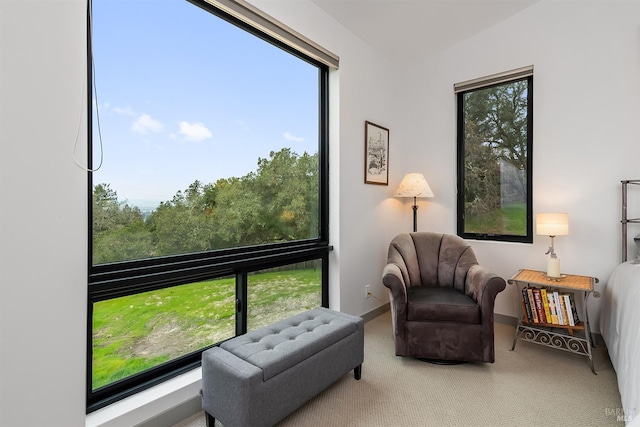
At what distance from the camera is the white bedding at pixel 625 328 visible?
4.76ft

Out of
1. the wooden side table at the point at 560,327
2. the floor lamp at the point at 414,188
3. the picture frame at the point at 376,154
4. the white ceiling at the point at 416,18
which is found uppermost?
the white ceiling at the point at 416,18

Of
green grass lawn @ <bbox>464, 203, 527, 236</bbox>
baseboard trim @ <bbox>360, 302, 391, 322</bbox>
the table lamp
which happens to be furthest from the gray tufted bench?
green grass lawn @ <bbox>464, 203, 527, 236</bbox>

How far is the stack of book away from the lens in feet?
7.66

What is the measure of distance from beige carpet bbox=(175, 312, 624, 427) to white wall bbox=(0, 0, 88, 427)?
72 centimetres

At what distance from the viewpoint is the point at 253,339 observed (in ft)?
5.69

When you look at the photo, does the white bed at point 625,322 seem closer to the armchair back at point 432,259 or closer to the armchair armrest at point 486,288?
the armchair armrest at point 486,288

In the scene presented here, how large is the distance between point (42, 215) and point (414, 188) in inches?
109

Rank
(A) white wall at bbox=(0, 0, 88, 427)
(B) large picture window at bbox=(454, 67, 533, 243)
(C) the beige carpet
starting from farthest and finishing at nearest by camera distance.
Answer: (B) large picture window at bbox=(454, 67, 533, 243) → (C) the beige carpet → (A) white wall at bbox=(0, 0, 88, 427)

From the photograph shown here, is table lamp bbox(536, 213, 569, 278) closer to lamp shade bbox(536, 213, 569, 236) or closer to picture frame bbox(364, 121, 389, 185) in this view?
lamp shade bbox(536, 213, 569, 236)

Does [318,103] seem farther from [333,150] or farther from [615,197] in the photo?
[615,197]

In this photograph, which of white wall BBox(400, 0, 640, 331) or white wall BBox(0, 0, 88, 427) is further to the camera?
white wall BBox(400, 0, 640, 331)

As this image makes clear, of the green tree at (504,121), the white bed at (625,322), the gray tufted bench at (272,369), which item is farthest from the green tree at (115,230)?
the green tree at (504,121)

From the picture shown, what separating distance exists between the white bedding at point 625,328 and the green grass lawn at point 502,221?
792 millimetres

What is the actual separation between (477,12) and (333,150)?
5.91ft
